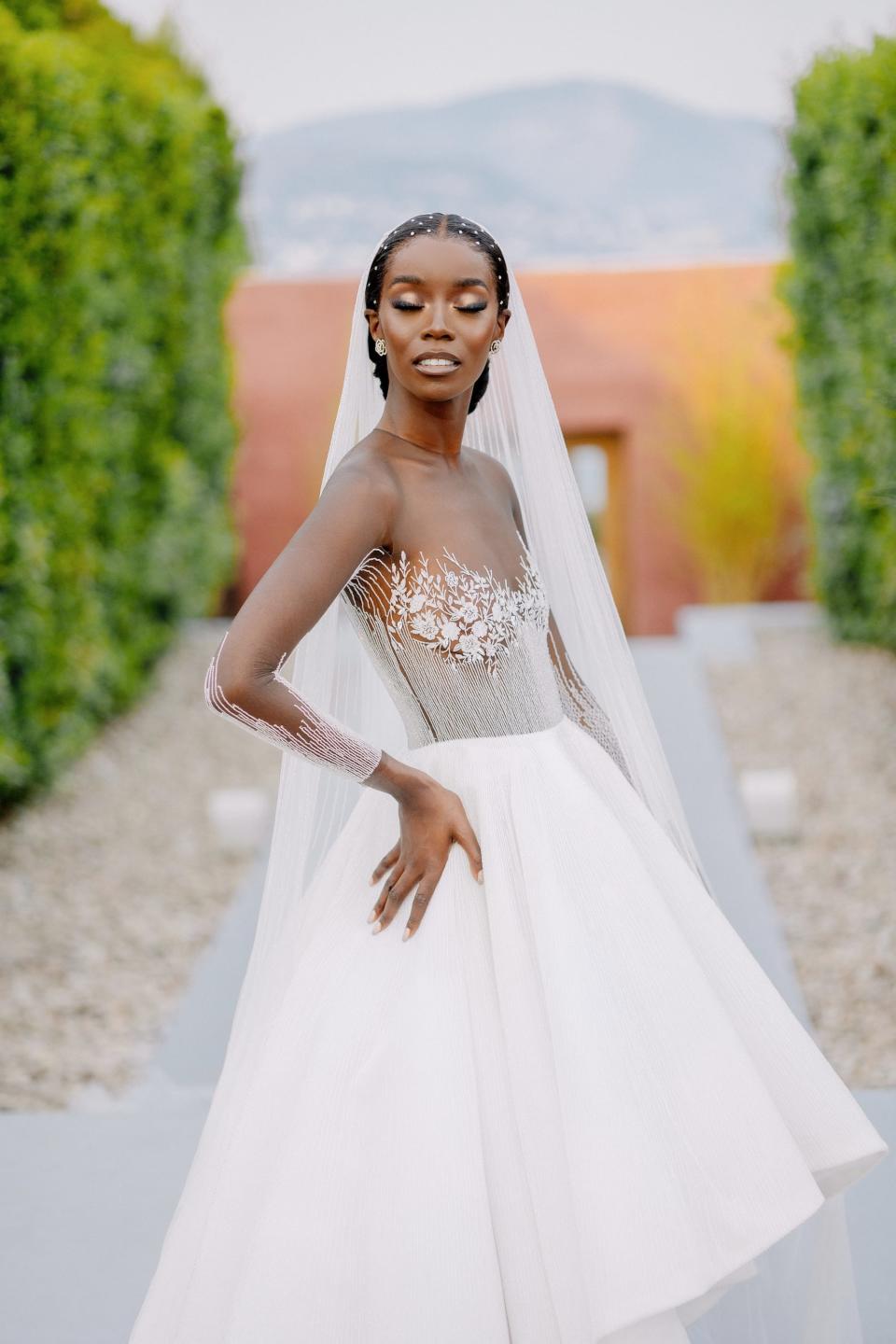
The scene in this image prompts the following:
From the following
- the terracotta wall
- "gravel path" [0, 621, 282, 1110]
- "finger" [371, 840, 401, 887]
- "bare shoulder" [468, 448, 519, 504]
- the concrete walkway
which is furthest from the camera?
the terracotta wall

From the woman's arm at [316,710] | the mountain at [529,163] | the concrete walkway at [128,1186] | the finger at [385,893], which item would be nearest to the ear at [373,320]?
the woman's arm at [316,710]

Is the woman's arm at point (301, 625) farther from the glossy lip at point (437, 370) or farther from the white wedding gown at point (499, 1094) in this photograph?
the glossy lip at point (437, 370)

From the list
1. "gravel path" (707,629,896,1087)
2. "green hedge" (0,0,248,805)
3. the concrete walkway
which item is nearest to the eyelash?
the concrete walkway

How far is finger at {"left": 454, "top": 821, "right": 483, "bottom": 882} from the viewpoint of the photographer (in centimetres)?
187

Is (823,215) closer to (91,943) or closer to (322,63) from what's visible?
(91,943)

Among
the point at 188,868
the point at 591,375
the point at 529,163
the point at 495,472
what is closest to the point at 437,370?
the point at 495,472

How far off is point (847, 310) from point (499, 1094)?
6.43m

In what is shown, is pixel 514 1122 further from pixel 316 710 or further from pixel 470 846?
pixel 316 710

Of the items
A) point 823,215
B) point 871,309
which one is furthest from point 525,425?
point 823,215

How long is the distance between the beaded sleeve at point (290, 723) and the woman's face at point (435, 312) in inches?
18.6

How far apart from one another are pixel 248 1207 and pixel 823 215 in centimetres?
711

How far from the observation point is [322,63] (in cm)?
1925

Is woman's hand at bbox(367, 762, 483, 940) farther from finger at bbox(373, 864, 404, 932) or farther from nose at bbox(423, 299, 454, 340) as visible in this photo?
nose at bbox(423, 299, 454, 340)

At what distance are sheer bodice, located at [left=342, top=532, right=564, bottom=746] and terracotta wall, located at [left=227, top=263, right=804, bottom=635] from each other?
9.34 meters
